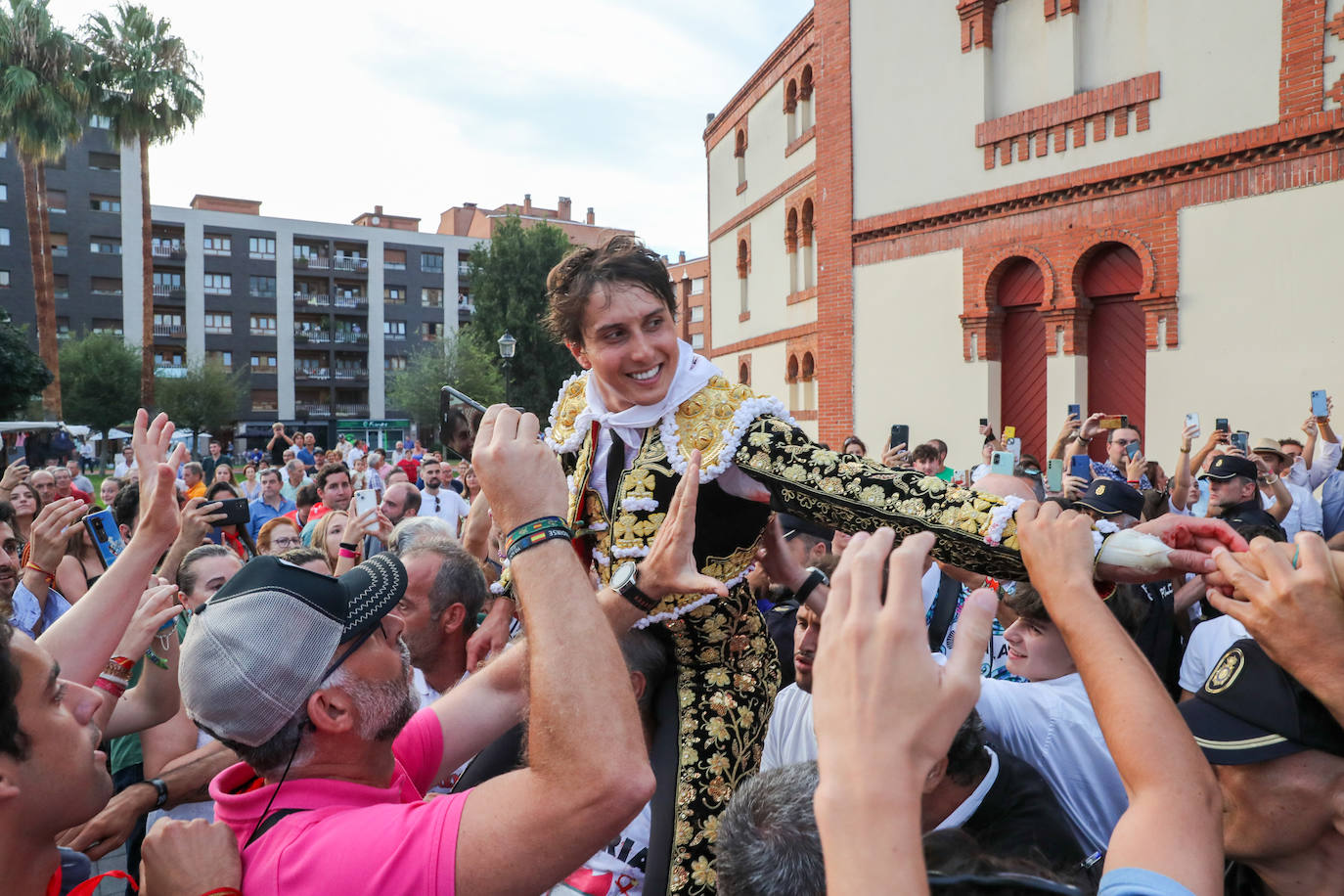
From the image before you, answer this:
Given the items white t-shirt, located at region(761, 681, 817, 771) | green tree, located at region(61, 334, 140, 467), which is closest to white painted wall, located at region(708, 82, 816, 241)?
white t-shirt, located at region(761, 681, 817, 771)

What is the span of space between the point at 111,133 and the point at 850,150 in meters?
20.2

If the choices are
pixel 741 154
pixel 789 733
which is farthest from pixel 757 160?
pixel 789 733

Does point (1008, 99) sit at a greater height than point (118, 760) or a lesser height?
greater

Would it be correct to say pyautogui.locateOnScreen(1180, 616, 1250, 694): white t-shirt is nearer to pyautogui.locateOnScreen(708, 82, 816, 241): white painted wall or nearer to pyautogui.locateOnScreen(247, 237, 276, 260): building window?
pyautogui.locateOnScreen(708, 82, 816, 241): white painted wall

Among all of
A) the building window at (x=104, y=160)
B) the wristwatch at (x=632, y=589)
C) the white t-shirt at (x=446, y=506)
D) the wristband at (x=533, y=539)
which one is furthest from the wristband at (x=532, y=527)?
the building window at (x=104, y=160)

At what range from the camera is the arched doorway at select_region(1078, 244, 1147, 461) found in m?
13.3

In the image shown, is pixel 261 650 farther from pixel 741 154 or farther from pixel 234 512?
pixel 741 154

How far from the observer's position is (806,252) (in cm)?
1953

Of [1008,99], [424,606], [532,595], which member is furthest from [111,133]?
[532,595]

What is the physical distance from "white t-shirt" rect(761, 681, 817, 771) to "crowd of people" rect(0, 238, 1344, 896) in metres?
0.01

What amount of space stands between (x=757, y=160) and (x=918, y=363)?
8.51 meters

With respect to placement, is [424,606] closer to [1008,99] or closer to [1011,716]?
[1011,716]

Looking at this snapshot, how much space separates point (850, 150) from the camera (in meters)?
16.5

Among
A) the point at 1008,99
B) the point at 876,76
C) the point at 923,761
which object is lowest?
the point at 923,761
